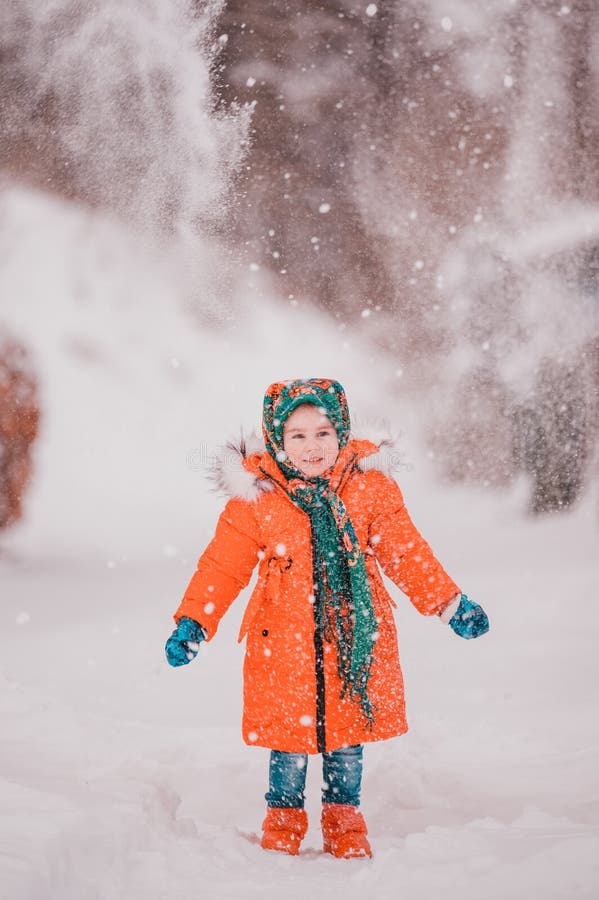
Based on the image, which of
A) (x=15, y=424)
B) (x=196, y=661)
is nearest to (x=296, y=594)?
(x=196, y=661)

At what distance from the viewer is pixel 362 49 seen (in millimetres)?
5707

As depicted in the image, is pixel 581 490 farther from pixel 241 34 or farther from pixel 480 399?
pixel 241 34

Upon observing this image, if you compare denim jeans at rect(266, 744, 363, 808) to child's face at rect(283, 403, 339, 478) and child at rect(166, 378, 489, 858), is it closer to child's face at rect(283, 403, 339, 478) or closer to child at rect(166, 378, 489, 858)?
child at rect(166, 378, 489, 858)

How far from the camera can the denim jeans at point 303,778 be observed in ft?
5.98

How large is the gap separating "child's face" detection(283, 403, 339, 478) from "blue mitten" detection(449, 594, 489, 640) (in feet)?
1.67

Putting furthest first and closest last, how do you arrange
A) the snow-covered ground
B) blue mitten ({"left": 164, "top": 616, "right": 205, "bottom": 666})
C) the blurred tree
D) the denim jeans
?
the blurred tree, the denim jeans, blue mitten ({"left": 164, "top": 616, "right": 205, "bottom": 666}), the snow-covered ground

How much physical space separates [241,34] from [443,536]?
4.19 metres

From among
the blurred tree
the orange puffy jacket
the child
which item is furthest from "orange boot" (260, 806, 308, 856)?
the blurred tree

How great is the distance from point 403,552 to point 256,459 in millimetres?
474

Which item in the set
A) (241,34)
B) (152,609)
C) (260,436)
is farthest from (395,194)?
(260,436)

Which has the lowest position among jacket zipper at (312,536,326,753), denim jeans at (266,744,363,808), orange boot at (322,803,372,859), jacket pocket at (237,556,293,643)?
orange boot at (322,803,372,859)

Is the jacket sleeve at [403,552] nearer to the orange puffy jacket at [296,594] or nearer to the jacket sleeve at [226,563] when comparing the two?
the orange puffy jacket at [296,594]

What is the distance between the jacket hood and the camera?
6.25 feet

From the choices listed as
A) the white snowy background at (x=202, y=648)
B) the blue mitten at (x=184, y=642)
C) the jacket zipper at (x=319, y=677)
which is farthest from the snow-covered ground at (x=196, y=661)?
the blue mitten at (x=184, y=642)
